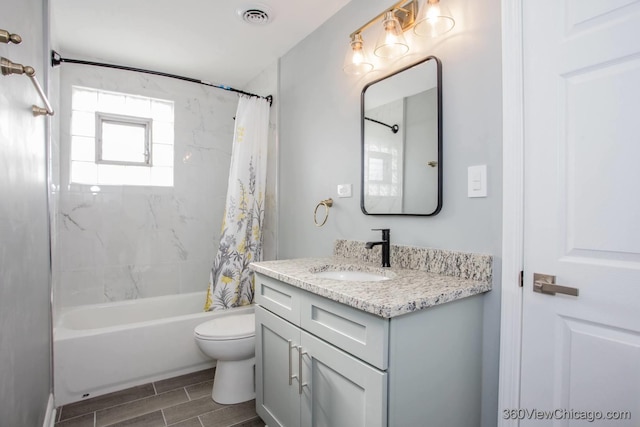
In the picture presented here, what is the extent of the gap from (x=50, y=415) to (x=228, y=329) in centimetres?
94

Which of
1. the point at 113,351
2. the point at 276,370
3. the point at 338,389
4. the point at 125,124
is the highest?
the point at 125,124

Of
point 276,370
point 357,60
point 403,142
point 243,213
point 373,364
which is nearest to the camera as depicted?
point 373,364

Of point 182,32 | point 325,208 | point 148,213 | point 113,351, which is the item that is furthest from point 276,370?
point 182,32

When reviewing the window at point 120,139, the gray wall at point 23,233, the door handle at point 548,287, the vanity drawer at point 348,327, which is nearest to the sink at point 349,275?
the vanity drawer at point 348,327

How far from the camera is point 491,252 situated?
1219mm

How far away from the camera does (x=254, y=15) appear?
6.61 feet

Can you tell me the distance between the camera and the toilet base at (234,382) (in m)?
1.92

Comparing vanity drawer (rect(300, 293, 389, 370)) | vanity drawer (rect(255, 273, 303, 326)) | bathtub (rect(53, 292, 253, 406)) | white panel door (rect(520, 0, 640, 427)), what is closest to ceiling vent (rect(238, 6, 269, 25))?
white panel door (rect(520, 0, 640, 427))

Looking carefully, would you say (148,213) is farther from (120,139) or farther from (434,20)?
(434,20)

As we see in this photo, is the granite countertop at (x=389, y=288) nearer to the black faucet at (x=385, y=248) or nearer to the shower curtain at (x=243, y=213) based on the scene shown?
the black faucet at (x=385, y=248)

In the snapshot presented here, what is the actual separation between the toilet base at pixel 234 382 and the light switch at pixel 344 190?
3.76 ft

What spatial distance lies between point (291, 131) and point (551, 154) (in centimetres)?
180

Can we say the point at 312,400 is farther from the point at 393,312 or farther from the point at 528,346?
the point at 528,346

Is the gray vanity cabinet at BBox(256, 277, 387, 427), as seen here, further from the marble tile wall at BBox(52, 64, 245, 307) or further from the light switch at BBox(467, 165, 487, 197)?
the marble tile wall at BBox(52, 64, 245, 307)
